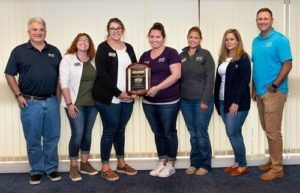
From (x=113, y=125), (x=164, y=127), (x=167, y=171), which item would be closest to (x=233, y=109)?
(x=164, y=127)

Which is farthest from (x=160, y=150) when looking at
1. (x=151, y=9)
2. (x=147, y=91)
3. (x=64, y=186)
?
(x=151, y=9)

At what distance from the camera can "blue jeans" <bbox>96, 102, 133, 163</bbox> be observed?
3.73 metres

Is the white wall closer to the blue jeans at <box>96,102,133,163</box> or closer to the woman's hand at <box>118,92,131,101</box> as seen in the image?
the blue jeans at <box>96,102,133,163</box>

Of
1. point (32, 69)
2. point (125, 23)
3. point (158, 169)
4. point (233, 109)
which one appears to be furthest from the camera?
point (125, 23)

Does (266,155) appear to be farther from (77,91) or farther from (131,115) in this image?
(77,91)

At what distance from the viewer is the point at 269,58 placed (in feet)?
12.0

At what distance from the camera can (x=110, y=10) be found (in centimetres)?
407

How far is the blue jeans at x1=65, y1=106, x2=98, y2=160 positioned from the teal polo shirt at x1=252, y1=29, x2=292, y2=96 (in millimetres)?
1687

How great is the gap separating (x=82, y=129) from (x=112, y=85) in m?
0.56

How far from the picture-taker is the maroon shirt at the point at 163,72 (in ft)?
12.2

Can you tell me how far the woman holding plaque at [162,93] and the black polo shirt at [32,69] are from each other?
933 mm

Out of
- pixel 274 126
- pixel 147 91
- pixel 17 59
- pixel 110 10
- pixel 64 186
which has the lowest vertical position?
pixel 64 186

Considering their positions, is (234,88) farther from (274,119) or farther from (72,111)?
(72,111)

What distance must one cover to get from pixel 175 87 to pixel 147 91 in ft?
0.94
